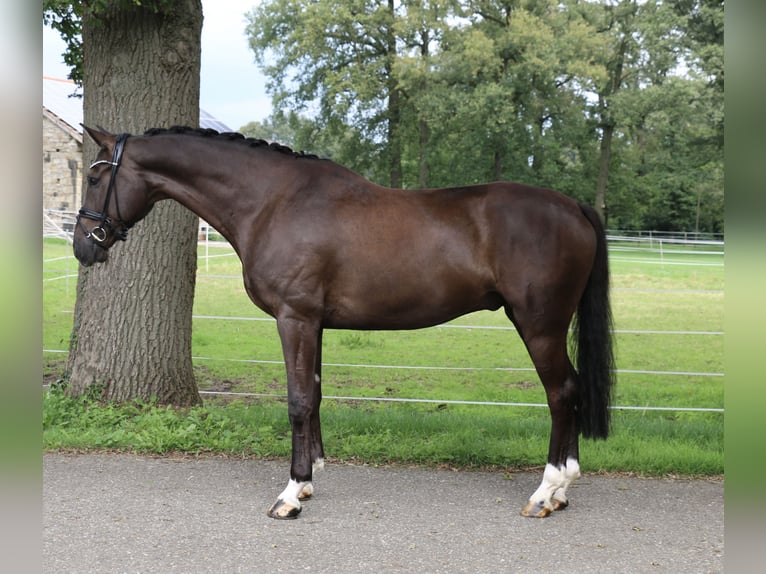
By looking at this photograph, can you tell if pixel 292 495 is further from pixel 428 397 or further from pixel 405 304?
pixel 428 397

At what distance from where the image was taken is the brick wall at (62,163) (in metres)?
28.6

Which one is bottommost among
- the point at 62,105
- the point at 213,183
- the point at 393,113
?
the point at 213,183

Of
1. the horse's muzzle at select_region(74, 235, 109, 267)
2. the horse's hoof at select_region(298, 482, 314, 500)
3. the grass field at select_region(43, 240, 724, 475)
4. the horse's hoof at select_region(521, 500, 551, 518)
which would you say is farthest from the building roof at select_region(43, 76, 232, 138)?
the horse's hoof at select_region(521, 500, 551, 518)

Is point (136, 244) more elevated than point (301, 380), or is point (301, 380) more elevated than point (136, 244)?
point (136, 244)

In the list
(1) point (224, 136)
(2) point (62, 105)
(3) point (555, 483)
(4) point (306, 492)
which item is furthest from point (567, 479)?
(2) point (62, 105)

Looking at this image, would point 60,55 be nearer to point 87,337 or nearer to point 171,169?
point 87,337

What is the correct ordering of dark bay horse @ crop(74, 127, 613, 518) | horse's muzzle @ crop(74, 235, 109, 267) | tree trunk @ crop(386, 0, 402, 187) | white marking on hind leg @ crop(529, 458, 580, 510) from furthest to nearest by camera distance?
tree trunk @ crop(386, 0, 402, 187) → horse's muzzle @ crop(74, 235, 109, 267) → dark bay horse @ crop(74, 127, 613, 518) → white marking on hind leg @ crop(529, 458, 580, 510)

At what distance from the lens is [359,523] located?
12.4 ft

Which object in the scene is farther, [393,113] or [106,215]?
[393,113]

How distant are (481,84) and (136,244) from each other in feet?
87.0

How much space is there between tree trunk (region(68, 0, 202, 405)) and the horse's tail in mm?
3378

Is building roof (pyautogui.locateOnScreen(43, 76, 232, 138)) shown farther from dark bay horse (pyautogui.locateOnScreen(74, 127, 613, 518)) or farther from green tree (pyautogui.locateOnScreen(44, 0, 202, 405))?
dark bay horse (pyautogui.locateOnScreen(74, 127, 613, 518))

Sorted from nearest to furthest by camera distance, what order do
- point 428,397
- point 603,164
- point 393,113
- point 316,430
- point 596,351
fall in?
1. point 596,351
2. point 316,430
3. point 428,397
4. point 393,113
5. point 603,164

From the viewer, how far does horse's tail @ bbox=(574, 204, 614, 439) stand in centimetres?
425
